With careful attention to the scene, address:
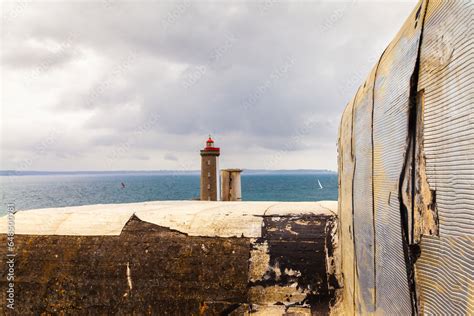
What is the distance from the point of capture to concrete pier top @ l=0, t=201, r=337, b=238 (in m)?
4.17

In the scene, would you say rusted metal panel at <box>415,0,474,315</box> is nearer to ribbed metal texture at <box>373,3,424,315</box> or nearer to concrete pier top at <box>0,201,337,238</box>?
ribbed metal texture at <box>373,3,424,315</box>

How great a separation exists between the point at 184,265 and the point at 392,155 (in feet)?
9.57

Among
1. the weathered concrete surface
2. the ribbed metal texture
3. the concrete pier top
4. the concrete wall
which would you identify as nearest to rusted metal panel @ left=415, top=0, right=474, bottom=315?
the concrete wall

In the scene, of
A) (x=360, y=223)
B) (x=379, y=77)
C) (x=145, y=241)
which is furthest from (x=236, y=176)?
(x=379, y=77)

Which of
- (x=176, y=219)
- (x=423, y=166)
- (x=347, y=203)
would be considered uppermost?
(x=423, y=166)

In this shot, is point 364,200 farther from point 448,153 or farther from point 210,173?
point 210,173

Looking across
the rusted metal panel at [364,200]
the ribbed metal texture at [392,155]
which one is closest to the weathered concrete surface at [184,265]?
the rusted metal panel at [364,200]

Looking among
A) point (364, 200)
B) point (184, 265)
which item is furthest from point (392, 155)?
point (184, 265)

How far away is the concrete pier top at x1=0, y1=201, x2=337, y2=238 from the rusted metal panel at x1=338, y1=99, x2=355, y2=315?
1.07 metres

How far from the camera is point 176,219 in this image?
441cm

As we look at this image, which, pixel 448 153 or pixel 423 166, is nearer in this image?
pixel 448 153

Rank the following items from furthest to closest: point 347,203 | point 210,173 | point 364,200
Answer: point 210,173 < point 347,203 < point 364,200

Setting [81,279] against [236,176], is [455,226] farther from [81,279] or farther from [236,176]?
[236,176]

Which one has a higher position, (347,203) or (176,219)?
(347,203)
